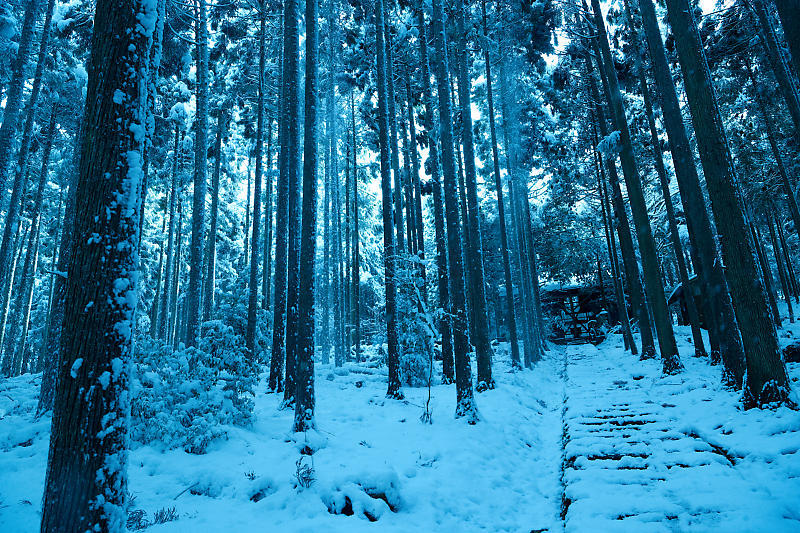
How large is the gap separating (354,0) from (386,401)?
14103 mm

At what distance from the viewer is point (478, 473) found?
17.6ft

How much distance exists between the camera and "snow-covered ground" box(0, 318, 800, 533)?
145 inches

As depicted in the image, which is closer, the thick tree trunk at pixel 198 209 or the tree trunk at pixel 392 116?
the thick tree trunk at pixel 198 209

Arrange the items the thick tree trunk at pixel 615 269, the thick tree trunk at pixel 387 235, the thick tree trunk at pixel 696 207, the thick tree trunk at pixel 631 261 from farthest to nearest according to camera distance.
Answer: the thick tree trunk at pixel 615 269, the thick tree trunk at pixel 631 261, the thick tree trunk at pixel 387 235, the thick tree trunk at pixel 696 207

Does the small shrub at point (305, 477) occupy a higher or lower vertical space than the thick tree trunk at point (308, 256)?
lower

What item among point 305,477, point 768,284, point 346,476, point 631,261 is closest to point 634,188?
point 631,261

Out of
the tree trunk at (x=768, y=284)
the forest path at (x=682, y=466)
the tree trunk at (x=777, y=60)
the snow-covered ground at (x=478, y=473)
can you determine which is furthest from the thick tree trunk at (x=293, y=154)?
the tree trunk at (x=768, y=284)

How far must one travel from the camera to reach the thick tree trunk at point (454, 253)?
7.73 metres

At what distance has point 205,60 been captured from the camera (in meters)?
11.3

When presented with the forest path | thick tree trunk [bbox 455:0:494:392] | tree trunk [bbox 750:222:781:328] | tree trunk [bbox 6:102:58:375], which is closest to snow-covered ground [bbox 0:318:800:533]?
the forest path

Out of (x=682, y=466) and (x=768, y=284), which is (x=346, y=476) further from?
(x=768, y=284)

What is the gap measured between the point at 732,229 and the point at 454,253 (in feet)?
15.8

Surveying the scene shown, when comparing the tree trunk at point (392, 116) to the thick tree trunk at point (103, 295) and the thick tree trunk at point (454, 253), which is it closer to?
the thick tree trunk at point (454, 253)

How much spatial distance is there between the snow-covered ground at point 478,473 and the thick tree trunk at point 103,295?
1195 millimetres
